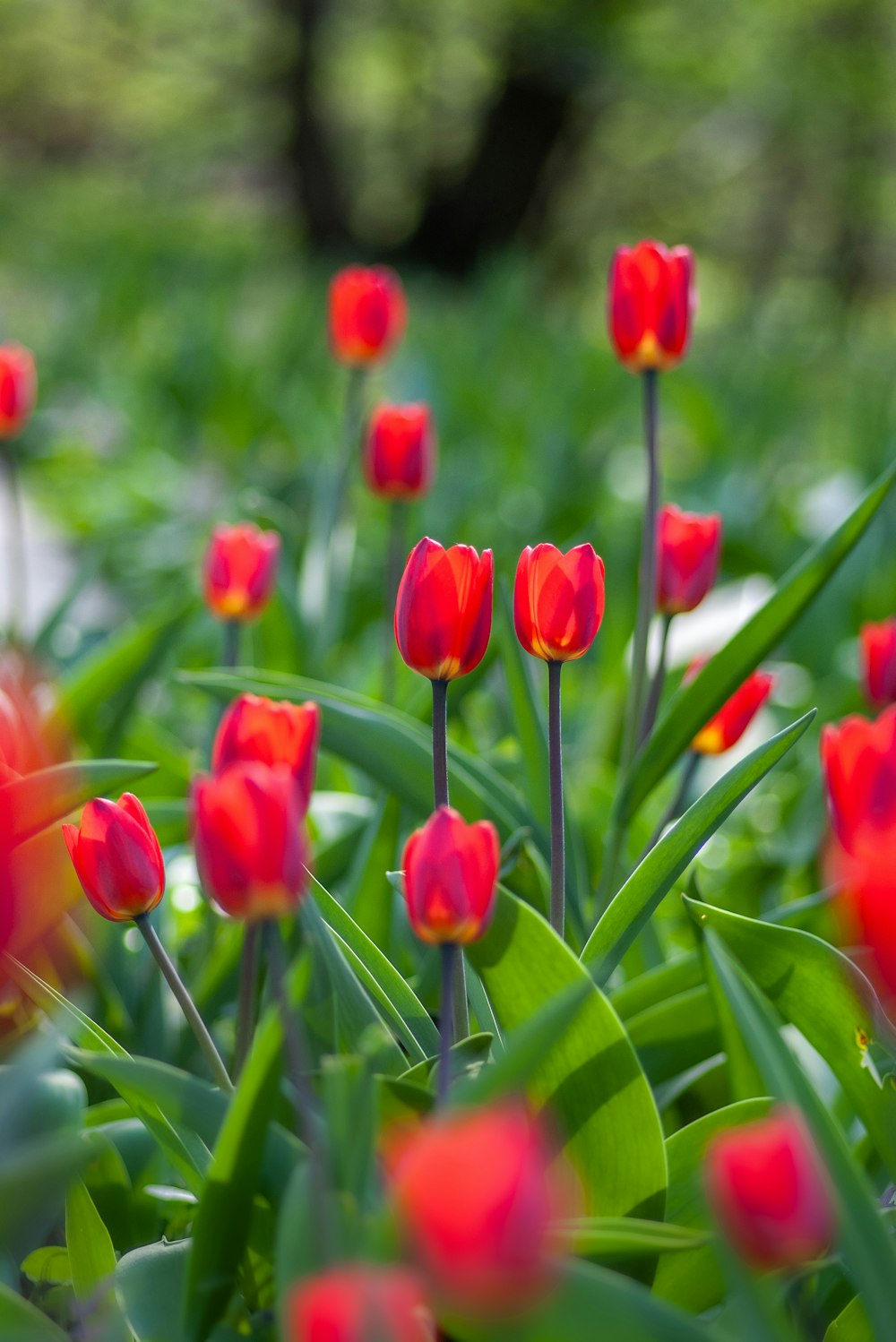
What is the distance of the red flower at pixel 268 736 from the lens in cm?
58

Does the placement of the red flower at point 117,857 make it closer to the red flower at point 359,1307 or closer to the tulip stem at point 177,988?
the tulip stem at point 177,988

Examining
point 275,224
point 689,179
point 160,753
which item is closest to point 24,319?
point 160,753

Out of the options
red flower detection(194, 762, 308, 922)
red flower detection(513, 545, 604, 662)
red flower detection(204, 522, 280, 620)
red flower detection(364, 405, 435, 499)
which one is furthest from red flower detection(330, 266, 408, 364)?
red flower detection(194, 762, 308, 922)

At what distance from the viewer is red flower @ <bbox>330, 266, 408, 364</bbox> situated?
5.25 ft

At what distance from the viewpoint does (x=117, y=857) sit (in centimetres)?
63

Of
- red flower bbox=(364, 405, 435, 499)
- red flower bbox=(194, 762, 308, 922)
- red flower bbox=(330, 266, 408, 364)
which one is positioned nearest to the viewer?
red flower bbox=(194, 762, 308, 922)

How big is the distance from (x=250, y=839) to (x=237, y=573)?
66 centimetres

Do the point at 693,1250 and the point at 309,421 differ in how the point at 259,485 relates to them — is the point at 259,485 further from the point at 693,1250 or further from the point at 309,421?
the point at 693,1250

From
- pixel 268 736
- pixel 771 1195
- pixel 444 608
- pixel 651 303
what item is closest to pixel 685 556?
pixel 651 303

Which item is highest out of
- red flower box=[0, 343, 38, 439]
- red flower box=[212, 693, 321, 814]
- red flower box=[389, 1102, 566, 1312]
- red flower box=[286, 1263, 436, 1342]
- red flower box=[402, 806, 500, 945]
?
red flower box=[389, 1102, 566, 1312]

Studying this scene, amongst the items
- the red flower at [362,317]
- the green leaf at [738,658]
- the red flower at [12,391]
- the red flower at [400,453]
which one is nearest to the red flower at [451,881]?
the green leaf at [738,658]

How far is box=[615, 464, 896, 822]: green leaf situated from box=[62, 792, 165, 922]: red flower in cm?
44

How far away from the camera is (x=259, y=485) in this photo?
2596 mm

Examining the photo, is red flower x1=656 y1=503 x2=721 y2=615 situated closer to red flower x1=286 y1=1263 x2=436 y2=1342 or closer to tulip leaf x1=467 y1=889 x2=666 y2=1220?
tulip leaf x1=467 y1=889 x2=666 y2=1220
